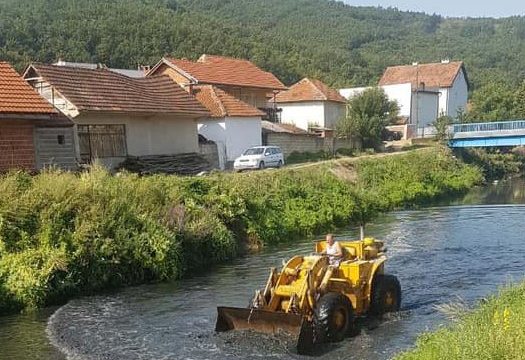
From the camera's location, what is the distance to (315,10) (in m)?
177

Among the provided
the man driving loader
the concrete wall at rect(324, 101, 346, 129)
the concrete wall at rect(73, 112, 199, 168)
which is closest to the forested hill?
the concrete wall at rect(324, 101, 346, 129)

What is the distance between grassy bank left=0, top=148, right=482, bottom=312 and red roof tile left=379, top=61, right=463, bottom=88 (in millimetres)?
45027

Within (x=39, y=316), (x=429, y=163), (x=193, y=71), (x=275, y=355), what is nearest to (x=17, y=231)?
(x=39, y=316)

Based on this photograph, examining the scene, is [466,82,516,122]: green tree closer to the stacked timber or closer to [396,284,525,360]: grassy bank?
the stacked timber

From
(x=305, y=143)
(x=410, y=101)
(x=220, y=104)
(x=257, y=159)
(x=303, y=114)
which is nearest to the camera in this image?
(x=257, y=159)

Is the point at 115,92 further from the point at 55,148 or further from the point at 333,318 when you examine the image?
the point at 333,318

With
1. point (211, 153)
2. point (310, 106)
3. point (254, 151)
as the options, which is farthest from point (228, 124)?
point (310, 106)

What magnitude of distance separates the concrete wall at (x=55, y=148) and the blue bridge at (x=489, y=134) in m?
34.0

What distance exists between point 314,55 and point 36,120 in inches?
3594

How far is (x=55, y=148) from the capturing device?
25.2m

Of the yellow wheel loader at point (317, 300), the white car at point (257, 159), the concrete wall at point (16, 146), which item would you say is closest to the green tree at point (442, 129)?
the white car at point (257, 159)

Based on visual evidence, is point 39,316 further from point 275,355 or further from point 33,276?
point 275,355

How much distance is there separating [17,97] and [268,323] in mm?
15377

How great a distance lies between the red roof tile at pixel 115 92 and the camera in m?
27.8
